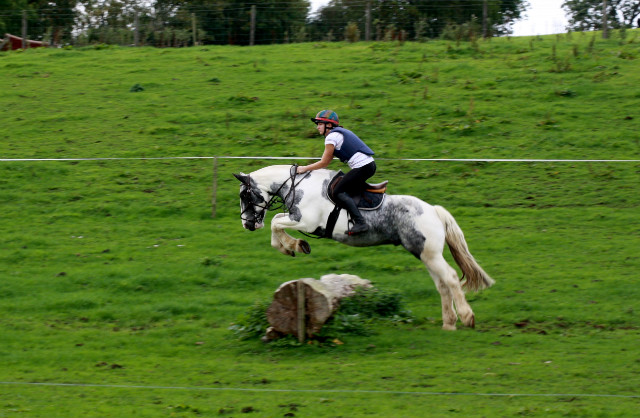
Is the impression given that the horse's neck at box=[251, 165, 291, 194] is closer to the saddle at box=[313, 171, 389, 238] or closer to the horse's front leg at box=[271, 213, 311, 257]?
the horse's front leg at box=[271, 213, 311, 257]

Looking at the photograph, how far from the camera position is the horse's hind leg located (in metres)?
10.8

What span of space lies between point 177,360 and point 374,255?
5.45 meters

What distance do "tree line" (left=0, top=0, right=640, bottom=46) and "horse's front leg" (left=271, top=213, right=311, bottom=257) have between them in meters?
22.2

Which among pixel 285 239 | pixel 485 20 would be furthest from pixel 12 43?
pixel 285 239

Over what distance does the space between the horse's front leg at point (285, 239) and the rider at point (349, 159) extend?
2.24 feet

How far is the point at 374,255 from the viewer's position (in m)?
14.7

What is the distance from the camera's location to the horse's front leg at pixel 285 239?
1077 cm

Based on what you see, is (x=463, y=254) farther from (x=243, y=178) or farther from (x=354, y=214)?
(x=243, y=178)

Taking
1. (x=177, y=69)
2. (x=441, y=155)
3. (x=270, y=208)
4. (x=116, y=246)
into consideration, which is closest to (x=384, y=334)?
(x=270, y=208)

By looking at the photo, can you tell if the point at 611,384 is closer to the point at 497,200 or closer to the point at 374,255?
the point at 374,255

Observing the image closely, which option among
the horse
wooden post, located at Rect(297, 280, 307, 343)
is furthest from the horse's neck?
wooden post, located at Rect(297, 280, 307, 343)

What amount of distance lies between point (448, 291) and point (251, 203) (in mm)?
3028

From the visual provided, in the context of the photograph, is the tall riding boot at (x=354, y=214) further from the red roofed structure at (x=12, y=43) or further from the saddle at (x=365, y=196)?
the red roofed structure at (x=12, y=43)

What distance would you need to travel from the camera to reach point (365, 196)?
35.7 ft
